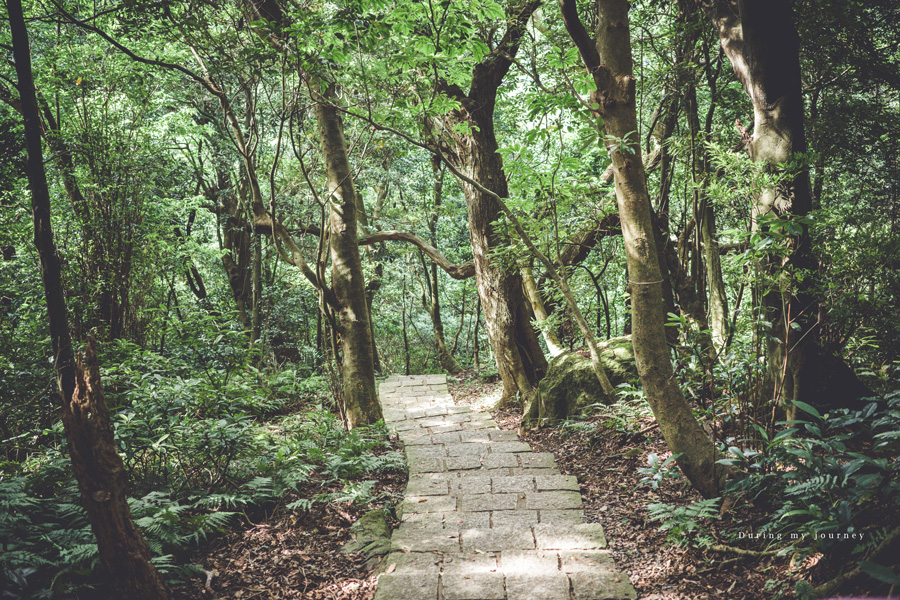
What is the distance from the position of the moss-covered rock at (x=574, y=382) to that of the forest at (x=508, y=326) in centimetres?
3

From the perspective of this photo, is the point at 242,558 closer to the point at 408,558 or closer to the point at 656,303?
the point at 408,558

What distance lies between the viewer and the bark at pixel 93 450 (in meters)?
2.24

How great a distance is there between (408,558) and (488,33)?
5.97 m

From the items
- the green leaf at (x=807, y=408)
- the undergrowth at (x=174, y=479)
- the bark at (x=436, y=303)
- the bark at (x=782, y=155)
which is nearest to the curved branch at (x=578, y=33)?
the bark at (x=782, y=155)

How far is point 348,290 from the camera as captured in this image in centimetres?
556

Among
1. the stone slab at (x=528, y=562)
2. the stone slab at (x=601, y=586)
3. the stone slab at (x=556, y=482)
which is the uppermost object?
the stone slab at (x=556, y=482)

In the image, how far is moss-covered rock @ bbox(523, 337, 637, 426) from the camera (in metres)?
5.13

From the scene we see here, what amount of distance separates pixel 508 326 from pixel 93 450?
4710 millimetres

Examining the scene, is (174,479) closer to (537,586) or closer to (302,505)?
(302,505)

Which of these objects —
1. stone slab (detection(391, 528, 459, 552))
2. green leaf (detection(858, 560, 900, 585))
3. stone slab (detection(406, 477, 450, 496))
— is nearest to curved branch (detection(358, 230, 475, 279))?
stone slab (detection(406, 477, 450, 496))

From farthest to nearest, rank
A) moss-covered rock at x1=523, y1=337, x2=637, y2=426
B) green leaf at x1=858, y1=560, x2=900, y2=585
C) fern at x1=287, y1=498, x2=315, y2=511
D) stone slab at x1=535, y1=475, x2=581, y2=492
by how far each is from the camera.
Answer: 1. moss-covered rock at x1=523, y1=337, x2=637, y2=426
2. stone slab at x1=535, y1=475, x2=581, y2=492
3. fern at x1=287, y1=498, x2=315, y2=511
4. green leaf at x1=858, y1=560, x2=900, y2=585

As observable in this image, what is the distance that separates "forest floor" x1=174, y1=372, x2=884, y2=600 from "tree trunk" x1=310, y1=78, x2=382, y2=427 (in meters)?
1.38

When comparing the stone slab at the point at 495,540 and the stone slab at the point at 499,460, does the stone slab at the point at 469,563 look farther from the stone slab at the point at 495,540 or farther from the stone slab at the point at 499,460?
the stone slab at the point at 499,460

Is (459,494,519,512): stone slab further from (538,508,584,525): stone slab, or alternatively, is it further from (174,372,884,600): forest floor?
(174,372,884,600): forest floor
